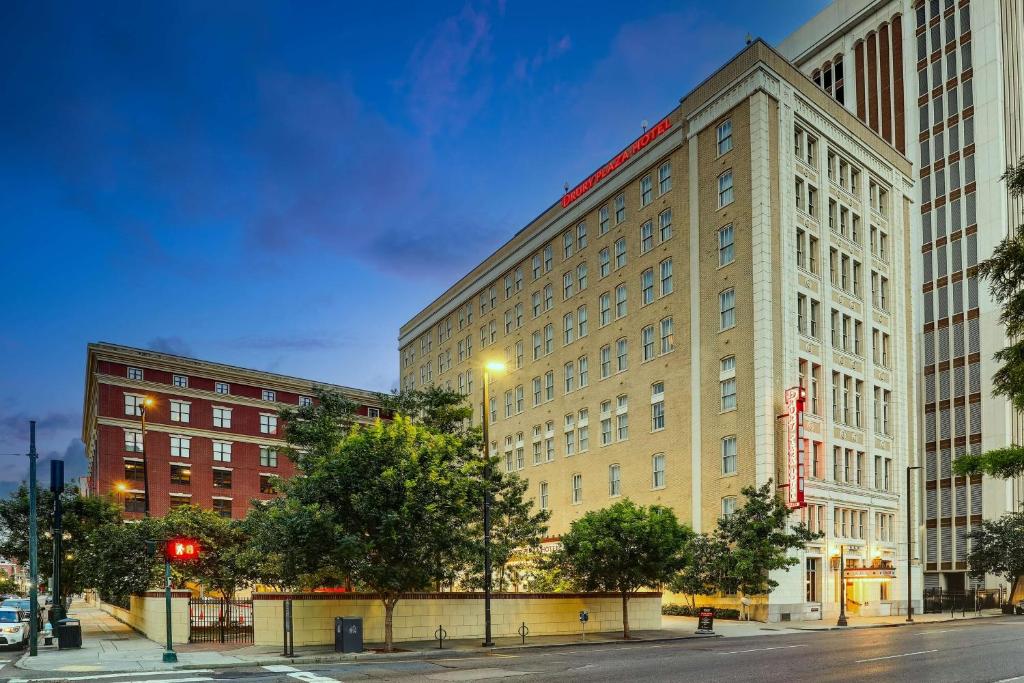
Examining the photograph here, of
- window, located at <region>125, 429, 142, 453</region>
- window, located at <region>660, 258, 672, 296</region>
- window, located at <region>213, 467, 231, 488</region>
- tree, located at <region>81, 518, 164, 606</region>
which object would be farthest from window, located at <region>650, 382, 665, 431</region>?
window, located at <region>125, 429, 142, 453</region>

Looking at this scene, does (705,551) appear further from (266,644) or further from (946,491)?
(946,491)

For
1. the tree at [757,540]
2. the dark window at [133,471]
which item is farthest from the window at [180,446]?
the tree at [757,540]

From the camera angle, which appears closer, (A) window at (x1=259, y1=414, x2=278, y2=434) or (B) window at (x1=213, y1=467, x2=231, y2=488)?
(B) window at (x1=213, y1=467, x2=231, y2=488)

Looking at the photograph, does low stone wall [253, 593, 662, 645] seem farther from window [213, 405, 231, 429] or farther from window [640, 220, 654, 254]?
window [213, 405, 231, 429]

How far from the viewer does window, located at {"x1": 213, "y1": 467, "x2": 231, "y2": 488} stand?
287ft

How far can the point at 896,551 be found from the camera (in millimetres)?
59062

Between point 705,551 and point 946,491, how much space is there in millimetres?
45611

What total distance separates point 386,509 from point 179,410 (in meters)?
62.7

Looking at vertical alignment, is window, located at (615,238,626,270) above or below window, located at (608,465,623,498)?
above

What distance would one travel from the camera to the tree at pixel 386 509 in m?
29.0

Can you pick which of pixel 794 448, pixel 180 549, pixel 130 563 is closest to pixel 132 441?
pixel 130 563

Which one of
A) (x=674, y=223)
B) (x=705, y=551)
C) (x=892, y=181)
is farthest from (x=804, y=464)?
(x=892, y=181)

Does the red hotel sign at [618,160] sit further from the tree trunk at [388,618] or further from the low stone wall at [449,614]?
the tree trunk at [388,618]

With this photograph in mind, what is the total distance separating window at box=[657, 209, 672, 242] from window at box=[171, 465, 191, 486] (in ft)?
164
